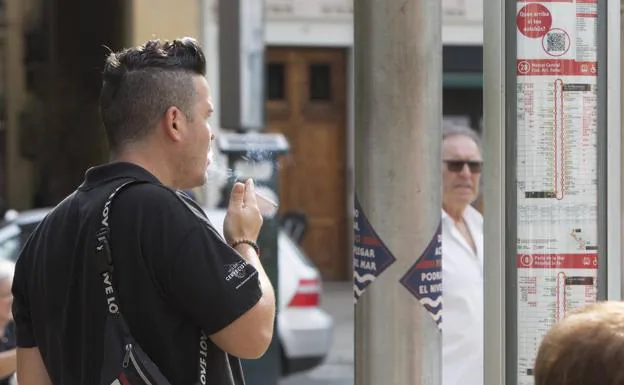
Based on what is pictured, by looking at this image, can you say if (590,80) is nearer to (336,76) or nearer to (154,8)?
(154,8)

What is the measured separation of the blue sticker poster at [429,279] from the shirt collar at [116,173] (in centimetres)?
64

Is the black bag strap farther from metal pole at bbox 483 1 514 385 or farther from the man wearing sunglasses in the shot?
the man wearing sunglasses

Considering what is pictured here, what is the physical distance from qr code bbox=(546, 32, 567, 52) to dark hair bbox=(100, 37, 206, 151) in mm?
901

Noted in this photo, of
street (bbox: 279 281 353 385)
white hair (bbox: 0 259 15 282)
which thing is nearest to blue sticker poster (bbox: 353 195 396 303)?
white hair (bbox: 0 259 15 282)

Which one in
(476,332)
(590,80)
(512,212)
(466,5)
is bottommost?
(476,332)

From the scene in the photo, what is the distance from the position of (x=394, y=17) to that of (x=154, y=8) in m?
12.4

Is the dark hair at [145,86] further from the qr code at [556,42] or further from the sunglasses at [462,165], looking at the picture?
the sunglasses at [462,165]

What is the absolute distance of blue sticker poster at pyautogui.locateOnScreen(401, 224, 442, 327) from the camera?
290cm

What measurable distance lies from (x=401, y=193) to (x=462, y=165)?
80.2 inches

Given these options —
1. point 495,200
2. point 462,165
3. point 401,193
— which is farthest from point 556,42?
point 462,165

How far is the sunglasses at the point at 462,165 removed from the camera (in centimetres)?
489

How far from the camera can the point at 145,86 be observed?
2.78 metres

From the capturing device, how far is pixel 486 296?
3.16 m

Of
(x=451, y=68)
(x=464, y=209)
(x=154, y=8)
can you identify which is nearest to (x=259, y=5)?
(x=464, y=209)
